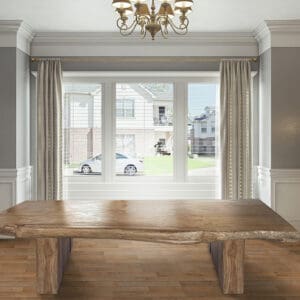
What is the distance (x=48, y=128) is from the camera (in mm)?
4848

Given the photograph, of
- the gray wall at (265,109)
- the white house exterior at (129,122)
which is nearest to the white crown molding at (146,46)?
the gray wall at (265,109)

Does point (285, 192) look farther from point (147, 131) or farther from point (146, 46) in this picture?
point (146, 46)

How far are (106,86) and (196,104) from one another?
119 centimetres

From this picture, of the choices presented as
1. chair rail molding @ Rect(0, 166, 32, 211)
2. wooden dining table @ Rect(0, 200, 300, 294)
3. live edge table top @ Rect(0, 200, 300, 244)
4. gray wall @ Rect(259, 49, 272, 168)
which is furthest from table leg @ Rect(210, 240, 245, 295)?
chair rail molding @ Rect(0, 166, 32, 211)

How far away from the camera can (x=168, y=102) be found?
5.25 metres

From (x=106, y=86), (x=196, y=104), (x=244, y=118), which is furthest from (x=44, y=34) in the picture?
(x=244, y=118)

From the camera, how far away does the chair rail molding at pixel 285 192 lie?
4.57 m

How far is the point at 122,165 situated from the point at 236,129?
153 cm

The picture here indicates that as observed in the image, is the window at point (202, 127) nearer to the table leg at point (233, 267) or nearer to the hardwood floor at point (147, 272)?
the hardwood floor at point (147, 272)

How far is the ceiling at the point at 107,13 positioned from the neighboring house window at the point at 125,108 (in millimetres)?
942

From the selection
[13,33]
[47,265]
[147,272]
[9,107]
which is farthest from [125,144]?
[47,265]

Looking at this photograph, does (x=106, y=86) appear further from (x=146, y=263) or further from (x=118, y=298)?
(x=118, y=298)

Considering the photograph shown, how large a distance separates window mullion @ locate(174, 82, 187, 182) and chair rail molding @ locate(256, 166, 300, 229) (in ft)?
3.57

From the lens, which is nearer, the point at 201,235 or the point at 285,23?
the point at 201,235
